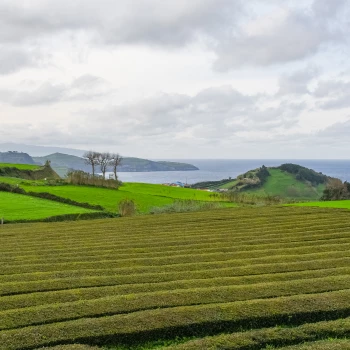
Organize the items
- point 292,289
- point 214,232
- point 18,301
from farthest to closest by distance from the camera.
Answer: point 214,232, point 292,289, point 18,301

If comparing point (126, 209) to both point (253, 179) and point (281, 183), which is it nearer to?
point (253, 179)

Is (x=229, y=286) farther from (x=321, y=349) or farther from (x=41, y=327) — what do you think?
(x=41, y=327)

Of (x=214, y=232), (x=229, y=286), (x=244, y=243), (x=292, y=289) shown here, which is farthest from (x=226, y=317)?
(x=214, y=232)

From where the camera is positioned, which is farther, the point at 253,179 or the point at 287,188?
the point at 253,179

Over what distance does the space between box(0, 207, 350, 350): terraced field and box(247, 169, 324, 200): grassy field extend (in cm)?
7419

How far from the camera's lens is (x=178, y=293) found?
29.8ft

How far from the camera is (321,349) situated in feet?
21.3

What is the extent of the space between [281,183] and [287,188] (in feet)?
14.9

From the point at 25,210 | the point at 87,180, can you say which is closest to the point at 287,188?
the point at 87,180

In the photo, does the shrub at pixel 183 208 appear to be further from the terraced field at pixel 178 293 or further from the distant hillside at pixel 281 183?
the distant hillside at pixel 281 183

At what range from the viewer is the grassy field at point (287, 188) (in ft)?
290

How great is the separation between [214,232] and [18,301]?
1198 cm

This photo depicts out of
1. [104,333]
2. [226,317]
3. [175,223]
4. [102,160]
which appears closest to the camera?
[104,333]

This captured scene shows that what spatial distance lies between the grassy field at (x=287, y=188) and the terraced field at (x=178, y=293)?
7419 cm
